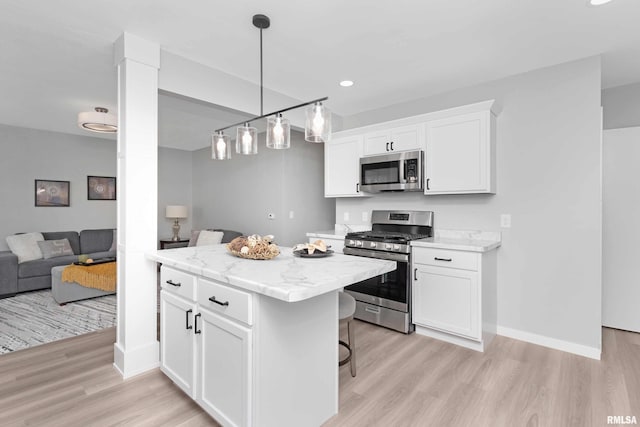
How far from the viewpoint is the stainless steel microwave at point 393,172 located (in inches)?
128

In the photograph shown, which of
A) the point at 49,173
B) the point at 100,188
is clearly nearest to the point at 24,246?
the point at 49,173

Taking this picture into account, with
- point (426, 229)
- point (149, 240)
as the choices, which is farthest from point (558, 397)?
point (149, 240)

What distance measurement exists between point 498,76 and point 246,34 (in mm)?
2345

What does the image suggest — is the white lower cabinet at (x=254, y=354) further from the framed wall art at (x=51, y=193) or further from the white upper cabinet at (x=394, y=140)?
the framed wall art at (x=51, y=193)

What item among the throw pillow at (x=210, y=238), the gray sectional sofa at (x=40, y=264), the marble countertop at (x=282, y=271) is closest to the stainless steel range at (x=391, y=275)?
the marble countertop at (x=282, y=271)

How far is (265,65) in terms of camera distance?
284cm

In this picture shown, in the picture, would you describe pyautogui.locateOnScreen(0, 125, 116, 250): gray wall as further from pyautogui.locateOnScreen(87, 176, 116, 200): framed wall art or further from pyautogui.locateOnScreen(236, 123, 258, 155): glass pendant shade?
pyautogui.locateOnScreen(236, 123, 258, 155): glass pendant shade

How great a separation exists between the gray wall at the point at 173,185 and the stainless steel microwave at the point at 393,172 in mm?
Answer: 4798

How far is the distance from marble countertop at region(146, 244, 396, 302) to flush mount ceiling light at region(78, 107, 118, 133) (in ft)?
8.92

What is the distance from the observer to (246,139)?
242 centimetres

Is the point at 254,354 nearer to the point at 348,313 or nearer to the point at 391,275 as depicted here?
the point at 348,313

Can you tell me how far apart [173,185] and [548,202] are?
6562 mm

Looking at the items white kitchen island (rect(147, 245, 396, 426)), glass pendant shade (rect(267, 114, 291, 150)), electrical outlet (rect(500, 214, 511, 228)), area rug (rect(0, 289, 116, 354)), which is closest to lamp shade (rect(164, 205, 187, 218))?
area rug (rect(0, 289, 116, 354))

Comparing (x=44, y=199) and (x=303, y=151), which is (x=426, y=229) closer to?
(x=303, y=151)
